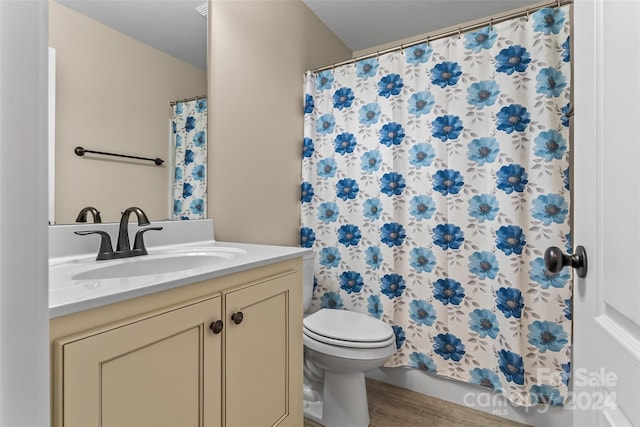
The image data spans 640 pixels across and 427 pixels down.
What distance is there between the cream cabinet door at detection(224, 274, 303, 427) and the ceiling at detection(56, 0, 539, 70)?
1.15m

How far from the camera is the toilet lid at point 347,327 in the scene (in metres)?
1.47

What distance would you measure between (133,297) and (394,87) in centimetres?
170

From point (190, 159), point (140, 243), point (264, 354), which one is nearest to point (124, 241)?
point (140, 243)

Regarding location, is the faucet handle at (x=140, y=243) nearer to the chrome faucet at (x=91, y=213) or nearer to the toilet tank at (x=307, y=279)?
the chrome faucet at (x=91, y=213)

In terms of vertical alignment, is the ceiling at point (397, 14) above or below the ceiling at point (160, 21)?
above

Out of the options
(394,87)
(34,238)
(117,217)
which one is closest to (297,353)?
(117,217)

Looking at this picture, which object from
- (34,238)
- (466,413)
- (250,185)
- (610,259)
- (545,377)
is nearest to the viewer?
(34,238)

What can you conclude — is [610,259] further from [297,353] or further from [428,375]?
[428,375]

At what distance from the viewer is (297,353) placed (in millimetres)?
1265

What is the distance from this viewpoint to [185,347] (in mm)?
830

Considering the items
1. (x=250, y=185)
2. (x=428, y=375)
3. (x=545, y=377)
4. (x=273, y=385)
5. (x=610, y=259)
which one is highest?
(x=250, y=185)

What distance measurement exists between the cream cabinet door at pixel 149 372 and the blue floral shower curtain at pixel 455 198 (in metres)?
1.21

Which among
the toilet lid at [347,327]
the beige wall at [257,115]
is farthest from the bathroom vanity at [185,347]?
the beige wall at [257,115]

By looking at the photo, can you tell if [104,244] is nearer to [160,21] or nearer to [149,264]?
[149,264]
